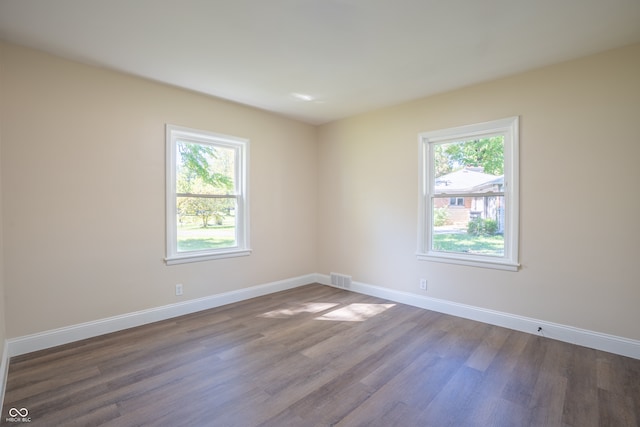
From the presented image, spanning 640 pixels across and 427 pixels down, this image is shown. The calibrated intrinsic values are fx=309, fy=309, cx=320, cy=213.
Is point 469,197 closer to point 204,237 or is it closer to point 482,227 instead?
point 482,227

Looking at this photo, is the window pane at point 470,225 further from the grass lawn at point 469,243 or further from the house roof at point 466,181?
the house roof at point 466,181

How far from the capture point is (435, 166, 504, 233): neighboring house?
3.45 metres

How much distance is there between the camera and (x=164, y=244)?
3512 millimetres

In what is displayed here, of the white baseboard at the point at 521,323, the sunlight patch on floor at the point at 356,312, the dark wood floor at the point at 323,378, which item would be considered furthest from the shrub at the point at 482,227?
the sunlight patch on floor at the point at 356,312

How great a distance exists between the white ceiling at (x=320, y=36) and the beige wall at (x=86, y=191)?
11.8 inches

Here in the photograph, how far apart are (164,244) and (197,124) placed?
1.48 meters

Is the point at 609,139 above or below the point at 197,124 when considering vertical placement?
below

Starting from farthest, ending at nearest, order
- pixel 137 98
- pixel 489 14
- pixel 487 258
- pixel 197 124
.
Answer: pixel 197 124
pixel 487 258
pixel 137 98
pixel 489 14

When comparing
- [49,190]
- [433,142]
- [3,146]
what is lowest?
[49,190]

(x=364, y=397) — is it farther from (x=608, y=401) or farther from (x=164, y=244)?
(x=164, y=244)

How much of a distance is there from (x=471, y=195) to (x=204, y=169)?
3.29 meters

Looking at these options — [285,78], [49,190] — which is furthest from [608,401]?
[49,190]

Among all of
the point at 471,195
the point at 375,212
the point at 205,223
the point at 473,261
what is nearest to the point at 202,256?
the point at 205,223

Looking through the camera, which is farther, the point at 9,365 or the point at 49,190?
the point at 49,190
